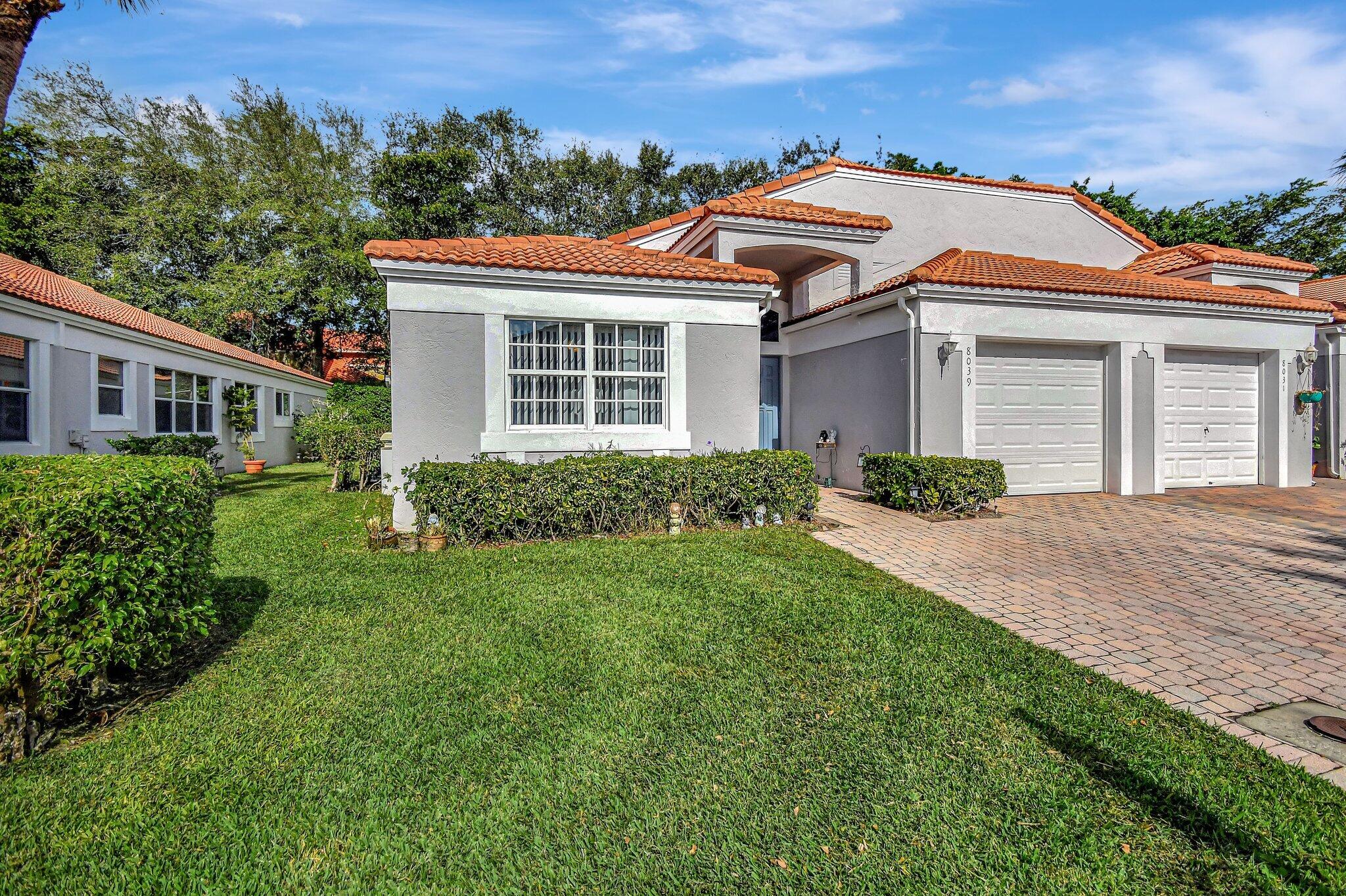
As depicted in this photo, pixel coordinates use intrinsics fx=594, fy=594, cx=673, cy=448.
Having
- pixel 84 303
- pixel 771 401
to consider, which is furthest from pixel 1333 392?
pixel 84 303

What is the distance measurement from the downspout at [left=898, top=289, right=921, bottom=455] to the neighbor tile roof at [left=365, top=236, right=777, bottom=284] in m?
2.43

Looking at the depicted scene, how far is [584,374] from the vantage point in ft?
29.7

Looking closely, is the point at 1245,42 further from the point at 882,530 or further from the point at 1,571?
the point at 1,571

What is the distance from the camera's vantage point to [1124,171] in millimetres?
23422

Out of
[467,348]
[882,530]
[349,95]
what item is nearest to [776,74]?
[467,348]

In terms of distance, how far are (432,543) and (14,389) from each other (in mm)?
10094

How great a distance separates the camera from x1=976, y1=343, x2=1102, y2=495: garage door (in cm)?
1082

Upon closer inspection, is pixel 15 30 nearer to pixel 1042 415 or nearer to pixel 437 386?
pixel 437 386

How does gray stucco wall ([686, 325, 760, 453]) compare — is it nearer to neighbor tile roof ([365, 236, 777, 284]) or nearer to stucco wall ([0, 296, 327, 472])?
neighbor tile roof ([365, 236, 777, 284])

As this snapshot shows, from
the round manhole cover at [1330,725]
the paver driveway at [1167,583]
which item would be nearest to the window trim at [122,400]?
the paver driveway at [1167,583]

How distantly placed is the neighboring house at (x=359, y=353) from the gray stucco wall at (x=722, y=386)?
24839mm

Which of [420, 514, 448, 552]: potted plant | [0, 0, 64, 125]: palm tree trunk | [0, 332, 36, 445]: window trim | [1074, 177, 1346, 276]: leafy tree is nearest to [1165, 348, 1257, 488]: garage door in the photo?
[420, 514, 448, 552]: potted plant

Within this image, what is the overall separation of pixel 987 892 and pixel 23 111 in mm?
39501

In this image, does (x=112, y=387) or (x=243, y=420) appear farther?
(x=243, y=420)
